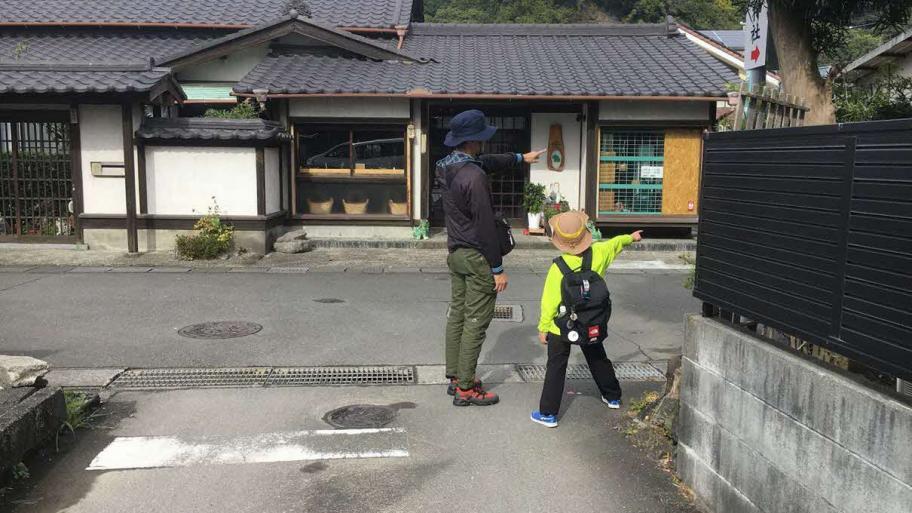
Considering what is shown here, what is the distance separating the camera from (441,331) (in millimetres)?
7512

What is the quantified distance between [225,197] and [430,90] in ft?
13.9

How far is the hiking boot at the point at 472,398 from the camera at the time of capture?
17.2 feet

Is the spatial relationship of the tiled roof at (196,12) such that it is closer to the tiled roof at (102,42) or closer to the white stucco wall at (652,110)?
the tiled roof at (102,42)

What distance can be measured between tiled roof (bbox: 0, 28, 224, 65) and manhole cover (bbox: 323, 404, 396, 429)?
1309 centimetres

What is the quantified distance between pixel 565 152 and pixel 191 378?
10868 mm

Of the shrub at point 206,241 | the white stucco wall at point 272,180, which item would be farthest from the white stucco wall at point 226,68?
the shrub at point 206,241

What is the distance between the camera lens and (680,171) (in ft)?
48.4

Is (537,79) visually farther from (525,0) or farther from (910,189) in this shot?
(525,0)

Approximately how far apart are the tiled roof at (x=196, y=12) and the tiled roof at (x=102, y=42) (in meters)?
0.28

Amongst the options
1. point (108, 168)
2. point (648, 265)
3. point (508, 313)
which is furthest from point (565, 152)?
point (108, 168)

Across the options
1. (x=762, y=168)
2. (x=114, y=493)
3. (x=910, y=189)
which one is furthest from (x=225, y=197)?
(x=910, y=189)

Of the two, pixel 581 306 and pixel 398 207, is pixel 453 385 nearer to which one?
pixel 581 306

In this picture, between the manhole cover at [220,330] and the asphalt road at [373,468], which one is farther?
the manhole cover at [220,330]

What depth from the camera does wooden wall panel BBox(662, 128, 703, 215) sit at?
14.7 metres
